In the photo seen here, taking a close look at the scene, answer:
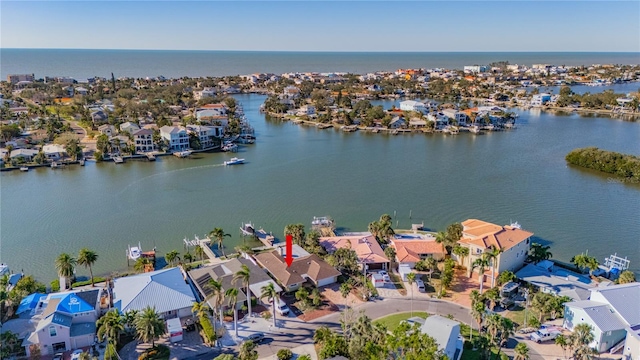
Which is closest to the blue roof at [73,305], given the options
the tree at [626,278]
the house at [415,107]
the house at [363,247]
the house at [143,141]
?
the house at [363,247]

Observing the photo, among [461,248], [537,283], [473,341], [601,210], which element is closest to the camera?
[473,341]

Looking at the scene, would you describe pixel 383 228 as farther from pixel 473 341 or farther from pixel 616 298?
pixel 616 298

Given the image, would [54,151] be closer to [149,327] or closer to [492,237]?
[149,327]

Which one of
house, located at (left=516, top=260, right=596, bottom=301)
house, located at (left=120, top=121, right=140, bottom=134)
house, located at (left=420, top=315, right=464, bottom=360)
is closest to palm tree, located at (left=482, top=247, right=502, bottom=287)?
house, located at (left=516, top=260, right=596, bottom=301)

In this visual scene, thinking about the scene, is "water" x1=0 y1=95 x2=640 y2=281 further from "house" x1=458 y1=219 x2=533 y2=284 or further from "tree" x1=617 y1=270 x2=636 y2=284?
"tree" x1=617 y1=270 x2=636 y2=284

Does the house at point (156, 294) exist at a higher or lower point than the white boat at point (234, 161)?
lower

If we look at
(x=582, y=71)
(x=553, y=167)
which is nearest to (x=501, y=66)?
(x=582, y=71)

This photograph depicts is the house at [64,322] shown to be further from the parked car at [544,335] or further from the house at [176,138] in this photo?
the house at [176,138]
